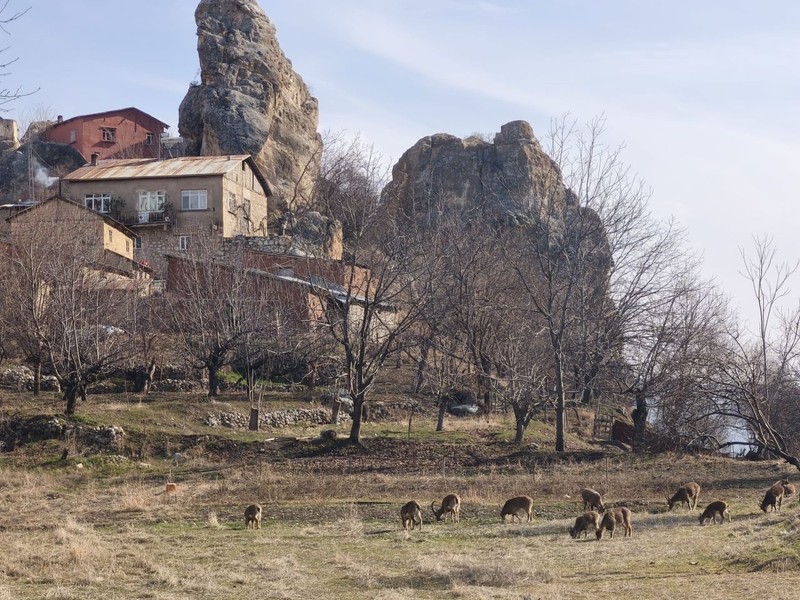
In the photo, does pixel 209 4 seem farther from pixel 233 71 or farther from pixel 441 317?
pixel 441 317

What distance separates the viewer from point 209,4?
75.5m

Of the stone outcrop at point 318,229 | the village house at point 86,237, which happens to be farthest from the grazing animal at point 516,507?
the stone outcrop at point 318,229

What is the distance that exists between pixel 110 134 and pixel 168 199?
24200 mm

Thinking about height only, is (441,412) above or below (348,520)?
above

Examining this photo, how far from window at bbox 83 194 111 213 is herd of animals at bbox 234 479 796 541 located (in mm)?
46327

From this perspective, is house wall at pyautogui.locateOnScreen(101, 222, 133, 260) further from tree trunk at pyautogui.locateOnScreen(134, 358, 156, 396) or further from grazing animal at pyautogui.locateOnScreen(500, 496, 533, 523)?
grazing animal at pyautogui.locateOnScreen(500, 496, 533, 523)

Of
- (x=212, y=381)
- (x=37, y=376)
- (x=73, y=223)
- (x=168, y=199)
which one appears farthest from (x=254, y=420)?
(x=168, y=199)

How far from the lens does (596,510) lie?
2078cm

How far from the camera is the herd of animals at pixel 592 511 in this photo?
1847cm

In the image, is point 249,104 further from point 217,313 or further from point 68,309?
point 68,309

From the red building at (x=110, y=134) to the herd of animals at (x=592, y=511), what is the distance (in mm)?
66287

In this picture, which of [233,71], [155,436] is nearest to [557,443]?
[155,436]

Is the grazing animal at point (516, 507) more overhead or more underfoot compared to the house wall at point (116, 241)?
more underfoot

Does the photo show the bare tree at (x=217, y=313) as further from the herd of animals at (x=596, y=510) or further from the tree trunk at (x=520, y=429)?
the herd of animals at (x=596, y=510)
